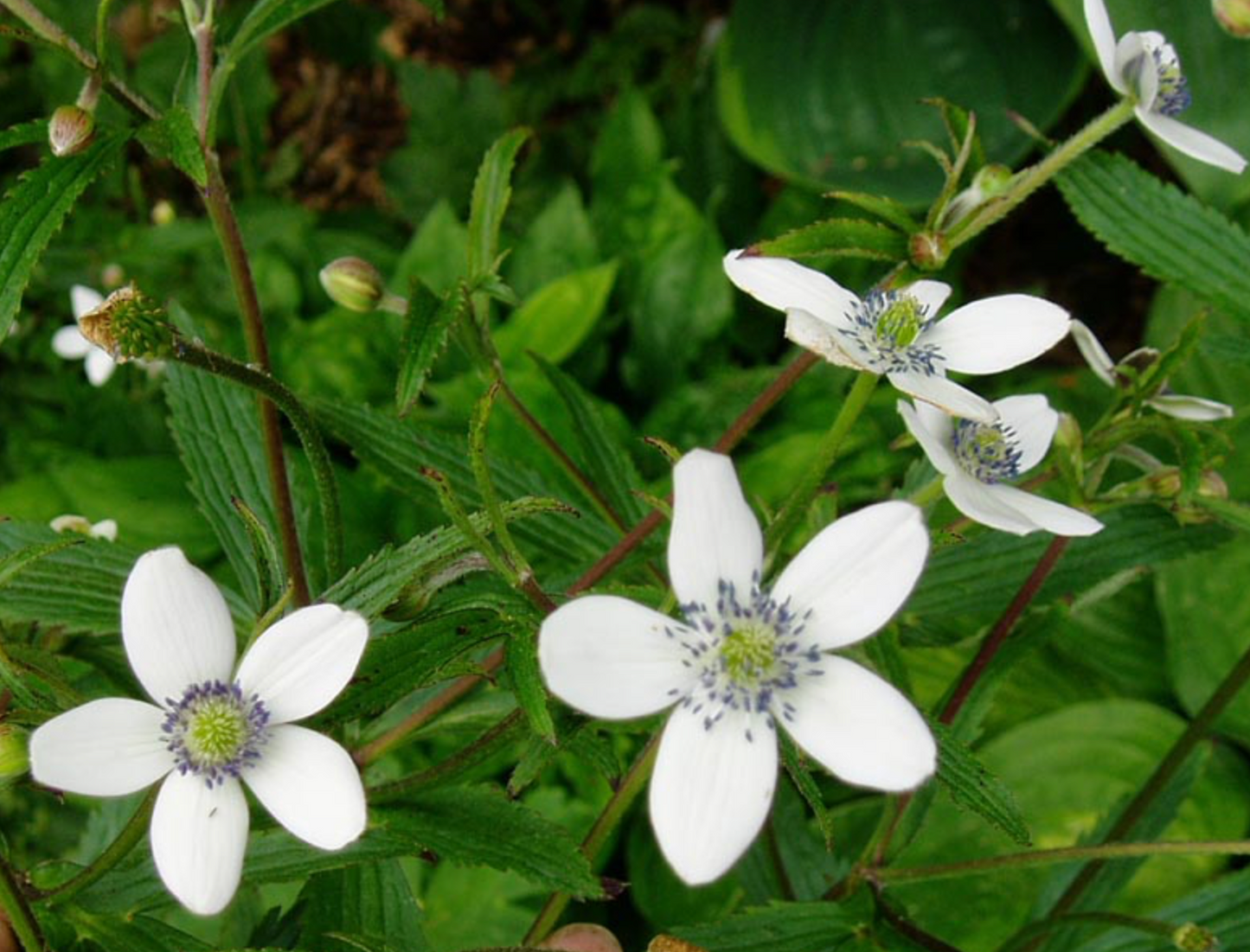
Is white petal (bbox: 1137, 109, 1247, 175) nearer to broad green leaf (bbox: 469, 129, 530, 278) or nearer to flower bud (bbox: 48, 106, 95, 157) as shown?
broad green leaf (bbox: 469, 129, 530, 278)

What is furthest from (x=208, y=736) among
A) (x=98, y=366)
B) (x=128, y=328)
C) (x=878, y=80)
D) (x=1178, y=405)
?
(x=878, y=80)

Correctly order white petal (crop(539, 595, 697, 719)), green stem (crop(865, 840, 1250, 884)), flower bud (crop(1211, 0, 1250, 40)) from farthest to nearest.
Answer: flower bud (crop(1211, 0, 1250, 40))
green stem (crop(865, 840, 1250, 884))
white petal (crop(539, 595, 697, 719))

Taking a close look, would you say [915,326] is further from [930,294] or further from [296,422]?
[296,422]

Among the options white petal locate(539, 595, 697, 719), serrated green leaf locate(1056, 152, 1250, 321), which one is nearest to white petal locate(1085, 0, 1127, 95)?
serrated green leaf locate(1056, 152, 1250, 321)

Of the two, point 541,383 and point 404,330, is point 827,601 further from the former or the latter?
point 541,383

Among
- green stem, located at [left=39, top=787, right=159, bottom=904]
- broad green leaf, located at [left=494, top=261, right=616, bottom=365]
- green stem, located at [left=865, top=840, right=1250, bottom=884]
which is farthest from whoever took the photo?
broad green leaf, located at [left=494, top=261, right=616, bottom=365]

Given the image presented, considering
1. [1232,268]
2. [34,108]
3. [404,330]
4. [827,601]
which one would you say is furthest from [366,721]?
[34,108]

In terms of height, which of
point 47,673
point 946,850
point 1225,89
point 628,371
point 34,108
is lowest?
point 946,850
